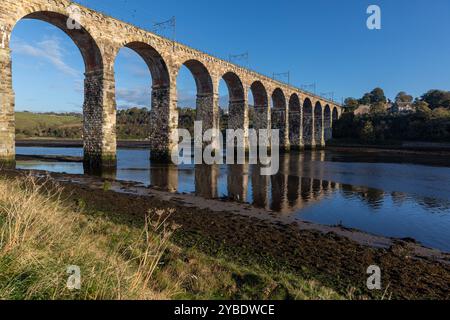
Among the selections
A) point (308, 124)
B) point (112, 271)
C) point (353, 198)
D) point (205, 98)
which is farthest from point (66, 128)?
point (112, 271)

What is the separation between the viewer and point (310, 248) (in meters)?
7.52

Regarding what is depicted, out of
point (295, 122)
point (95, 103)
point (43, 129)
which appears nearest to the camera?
point (95, 103)

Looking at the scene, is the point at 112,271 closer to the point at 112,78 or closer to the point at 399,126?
the point at 112,78

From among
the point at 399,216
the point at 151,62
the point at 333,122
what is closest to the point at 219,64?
the point at 151,62

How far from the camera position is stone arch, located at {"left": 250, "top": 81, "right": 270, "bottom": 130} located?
5206 centimetres

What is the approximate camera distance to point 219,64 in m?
39.8

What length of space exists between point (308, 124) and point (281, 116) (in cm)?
1510

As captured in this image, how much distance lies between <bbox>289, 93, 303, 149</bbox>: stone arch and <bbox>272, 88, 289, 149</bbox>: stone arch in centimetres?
604

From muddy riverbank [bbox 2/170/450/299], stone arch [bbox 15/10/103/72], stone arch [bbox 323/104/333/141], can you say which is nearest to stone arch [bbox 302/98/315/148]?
stone arch [bbox 323/104/333/141]

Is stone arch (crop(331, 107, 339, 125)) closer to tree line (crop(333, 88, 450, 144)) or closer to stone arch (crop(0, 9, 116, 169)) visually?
tree line (crop(333, 88, 450, 144))

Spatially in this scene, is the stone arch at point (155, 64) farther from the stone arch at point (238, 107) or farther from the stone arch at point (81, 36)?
the stone arch at point (238, 107)
